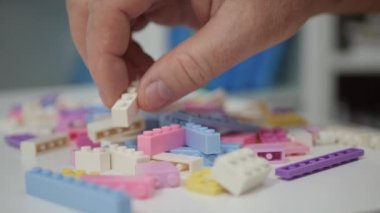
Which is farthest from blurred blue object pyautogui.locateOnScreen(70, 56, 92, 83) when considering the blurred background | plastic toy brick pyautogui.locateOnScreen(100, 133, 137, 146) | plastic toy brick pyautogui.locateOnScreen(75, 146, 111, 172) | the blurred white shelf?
plastic toy brick pyautogui.locateOnScreen(75, 146, 111, 172)

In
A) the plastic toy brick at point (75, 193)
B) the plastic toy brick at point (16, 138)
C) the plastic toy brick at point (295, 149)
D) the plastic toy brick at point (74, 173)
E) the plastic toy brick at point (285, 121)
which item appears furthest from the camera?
the plastic toy brick at point (285, 121)

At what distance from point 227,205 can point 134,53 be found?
41 centimetres

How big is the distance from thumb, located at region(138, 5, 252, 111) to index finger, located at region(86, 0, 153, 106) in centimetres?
5

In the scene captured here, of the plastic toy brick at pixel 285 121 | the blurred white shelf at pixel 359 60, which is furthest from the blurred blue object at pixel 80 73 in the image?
the plastic toy brick at pixel 285 121

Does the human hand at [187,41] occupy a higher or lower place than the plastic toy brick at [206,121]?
higher

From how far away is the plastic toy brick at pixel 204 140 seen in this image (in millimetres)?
624

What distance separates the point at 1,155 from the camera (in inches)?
29.8

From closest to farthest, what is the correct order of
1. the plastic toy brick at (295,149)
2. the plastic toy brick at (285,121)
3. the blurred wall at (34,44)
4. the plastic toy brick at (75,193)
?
1. the plastic toy brick at (75,193)
2. the plastic toy brick at (295,149)
3. the plastic toy brick at (285,121)
4. the blurred wall at (34,44)

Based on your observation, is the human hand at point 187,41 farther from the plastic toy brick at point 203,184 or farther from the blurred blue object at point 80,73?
the blurred blue object at point 80,73

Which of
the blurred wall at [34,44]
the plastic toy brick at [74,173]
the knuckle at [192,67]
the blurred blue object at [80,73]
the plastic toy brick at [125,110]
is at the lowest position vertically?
the plastic toy brick at [74,173]

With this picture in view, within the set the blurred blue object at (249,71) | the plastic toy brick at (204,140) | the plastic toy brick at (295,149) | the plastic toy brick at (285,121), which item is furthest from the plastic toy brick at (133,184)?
the blurred blue object at (249,71)

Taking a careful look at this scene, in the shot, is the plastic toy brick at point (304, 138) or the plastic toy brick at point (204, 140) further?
the plastic toy brick at point (304, 138)

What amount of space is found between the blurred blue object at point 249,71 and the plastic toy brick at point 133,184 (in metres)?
1.06

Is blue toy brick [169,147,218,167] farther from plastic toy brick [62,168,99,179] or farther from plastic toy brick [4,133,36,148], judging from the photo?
plastic toy brick [4,133,36,148]
